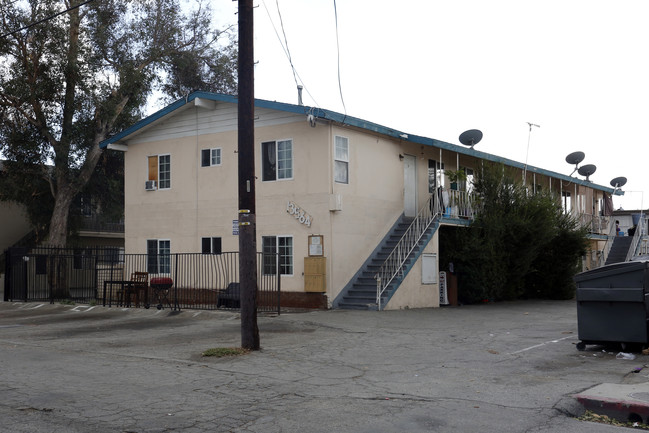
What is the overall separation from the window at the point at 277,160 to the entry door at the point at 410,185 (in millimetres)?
4719

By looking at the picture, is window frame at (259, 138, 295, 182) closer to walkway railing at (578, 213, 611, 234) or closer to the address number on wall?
the address number on wall

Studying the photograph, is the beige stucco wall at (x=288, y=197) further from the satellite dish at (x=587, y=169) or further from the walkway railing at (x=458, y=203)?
the satellite dish at (x=587, y=169)

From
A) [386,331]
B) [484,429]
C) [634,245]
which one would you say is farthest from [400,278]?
[634,245]

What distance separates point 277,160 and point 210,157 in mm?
3057

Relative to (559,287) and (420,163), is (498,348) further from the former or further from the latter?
Result: (559,287)

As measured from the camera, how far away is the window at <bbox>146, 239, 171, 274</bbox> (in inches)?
915

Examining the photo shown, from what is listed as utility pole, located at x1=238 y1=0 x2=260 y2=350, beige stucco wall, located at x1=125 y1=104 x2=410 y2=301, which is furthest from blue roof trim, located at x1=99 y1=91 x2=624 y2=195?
utility pole, located at x1=238 y1=0 x2=260 y2=350

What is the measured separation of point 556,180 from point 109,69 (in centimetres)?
2351

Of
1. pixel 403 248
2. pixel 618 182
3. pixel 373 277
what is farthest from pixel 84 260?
pixel 618 182

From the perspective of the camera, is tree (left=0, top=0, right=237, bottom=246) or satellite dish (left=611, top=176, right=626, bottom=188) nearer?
tree (left=0, top=0, right=237, bottom=246)

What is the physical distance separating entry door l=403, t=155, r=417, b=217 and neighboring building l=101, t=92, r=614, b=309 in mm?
38

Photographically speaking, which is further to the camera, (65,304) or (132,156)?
(132,156)

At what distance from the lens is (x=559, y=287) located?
82.3ft

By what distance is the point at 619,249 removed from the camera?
31.6 meters
